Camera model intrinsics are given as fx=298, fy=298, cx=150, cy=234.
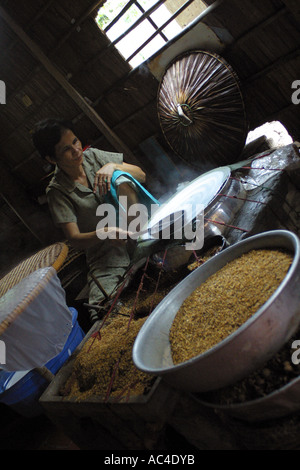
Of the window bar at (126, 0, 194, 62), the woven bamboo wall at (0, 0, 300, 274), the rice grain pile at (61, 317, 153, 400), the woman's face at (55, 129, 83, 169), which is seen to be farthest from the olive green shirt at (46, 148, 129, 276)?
the window bar at (126, 0, 194, 62)

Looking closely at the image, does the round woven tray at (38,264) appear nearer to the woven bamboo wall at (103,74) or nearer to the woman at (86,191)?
the woman at (86,191)

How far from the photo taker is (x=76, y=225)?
9.75ft

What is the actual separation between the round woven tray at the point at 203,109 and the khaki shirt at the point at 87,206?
2.74 ft

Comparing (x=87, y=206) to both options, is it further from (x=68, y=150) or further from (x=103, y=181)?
(x=68, y=150)

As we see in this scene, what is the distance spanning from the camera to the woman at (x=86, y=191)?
2.73 metres

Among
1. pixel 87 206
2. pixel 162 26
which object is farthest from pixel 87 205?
pixel 162 26

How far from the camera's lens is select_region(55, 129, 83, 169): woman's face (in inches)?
109

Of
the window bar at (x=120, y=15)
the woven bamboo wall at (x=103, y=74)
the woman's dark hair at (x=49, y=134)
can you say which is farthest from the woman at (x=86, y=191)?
the window bar at (x=120, y=15)

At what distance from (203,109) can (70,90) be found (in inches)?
83.6

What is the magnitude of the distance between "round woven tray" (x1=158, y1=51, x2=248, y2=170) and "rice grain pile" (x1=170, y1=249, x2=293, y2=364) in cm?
216

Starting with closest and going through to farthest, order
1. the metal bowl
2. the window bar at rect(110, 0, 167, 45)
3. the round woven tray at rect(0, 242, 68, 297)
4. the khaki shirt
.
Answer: the metal bowl < the round woven tray at rect(0, 242, 68, 297) < the khaki shirt < the window bar at rect(110, 0, 167, 45)

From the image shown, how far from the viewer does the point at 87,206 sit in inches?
121

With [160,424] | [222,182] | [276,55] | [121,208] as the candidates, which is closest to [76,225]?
[121,208]

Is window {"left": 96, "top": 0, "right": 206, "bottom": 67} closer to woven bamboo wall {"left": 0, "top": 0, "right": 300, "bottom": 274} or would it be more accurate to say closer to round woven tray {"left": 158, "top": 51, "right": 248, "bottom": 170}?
woven bamboo wall {"left": 0, "top": 0, "right": 300, "bottom": 274}
